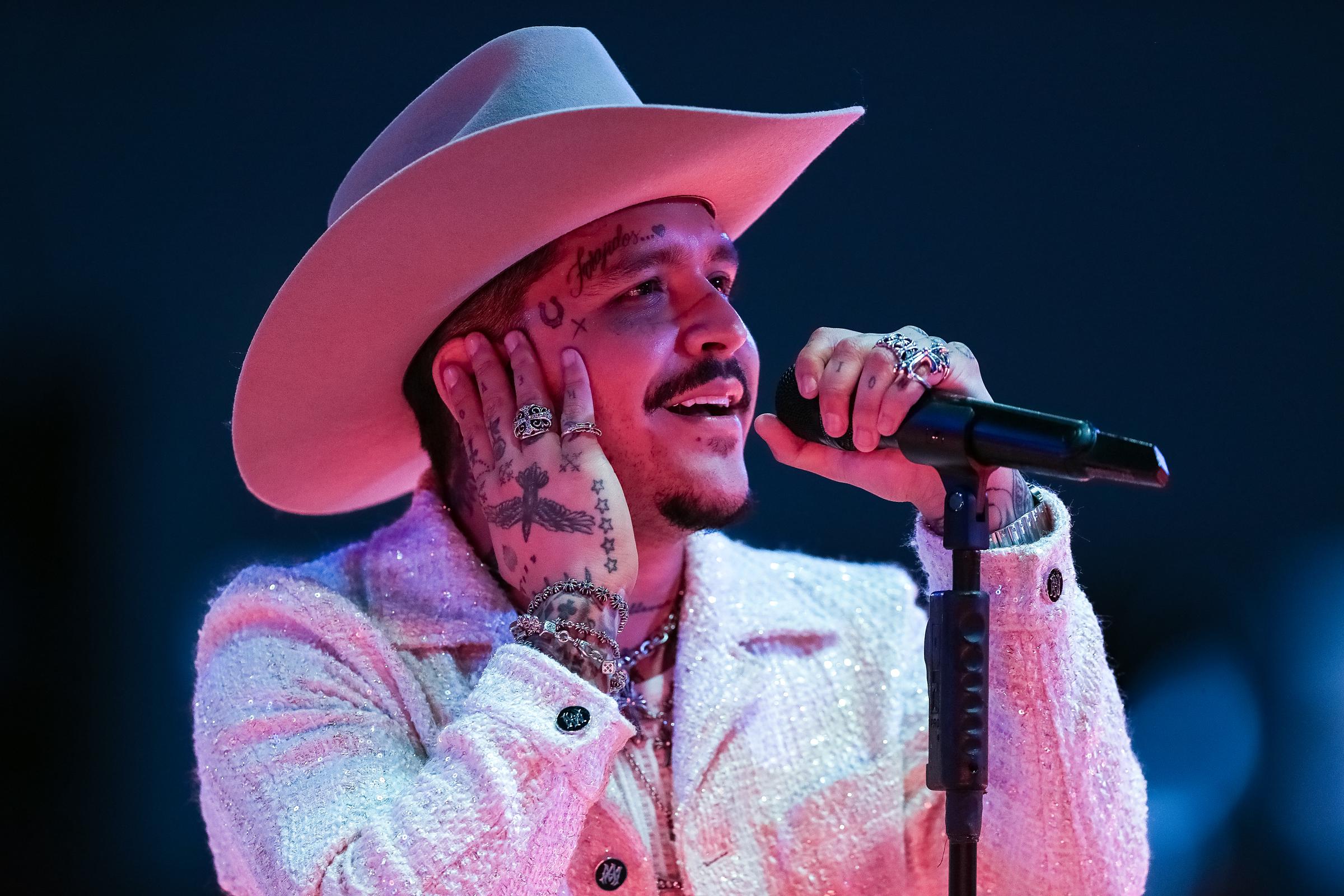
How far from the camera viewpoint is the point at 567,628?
5.24 ft

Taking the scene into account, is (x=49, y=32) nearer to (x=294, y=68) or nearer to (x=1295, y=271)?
(x=294, y=68)

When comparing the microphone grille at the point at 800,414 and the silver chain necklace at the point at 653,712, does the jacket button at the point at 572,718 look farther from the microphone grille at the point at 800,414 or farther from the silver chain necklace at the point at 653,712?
A: the microphone grille at the point at 800,414

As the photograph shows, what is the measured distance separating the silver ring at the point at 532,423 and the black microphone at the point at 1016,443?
46cm

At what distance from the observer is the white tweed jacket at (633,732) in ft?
4.86

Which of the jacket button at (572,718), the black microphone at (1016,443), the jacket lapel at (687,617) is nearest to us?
the black microphone at (1016,443)

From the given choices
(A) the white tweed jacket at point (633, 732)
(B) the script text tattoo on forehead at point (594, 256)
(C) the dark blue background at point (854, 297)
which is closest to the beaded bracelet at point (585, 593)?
(A) the white tweed jacket at point (633, 732)

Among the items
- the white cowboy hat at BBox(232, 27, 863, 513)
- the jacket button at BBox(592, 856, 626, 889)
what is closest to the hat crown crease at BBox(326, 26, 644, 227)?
the white cowboy hat at BBox(232, 27, 863, 513)

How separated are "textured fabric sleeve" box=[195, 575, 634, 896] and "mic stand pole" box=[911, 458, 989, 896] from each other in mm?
424

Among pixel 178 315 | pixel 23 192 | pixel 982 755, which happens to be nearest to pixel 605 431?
pixel 982 755

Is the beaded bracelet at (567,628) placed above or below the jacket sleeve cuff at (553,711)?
above

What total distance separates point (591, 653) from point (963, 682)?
50 centimetres

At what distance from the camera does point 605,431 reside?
70.6 inches

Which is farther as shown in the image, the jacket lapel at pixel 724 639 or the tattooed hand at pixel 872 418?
the jacket lapel at pixel 724 639

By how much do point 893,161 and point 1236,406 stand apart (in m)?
0.91
